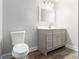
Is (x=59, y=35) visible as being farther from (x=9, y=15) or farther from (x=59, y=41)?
(x=9, y=15)

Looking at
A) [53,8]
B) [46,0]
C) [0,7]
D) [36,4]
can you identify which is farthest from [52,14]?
[0,7]

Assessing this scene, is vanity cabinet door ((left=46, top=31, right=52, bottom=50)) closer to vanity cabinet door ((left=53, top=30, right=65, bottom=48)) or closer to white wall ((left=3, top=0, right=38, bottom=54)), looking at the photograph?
vanity cabinet door ((left=53, top=30, right=65, bottom=48))

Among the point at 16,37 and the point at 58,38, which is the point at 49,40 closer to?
the point at 58,38

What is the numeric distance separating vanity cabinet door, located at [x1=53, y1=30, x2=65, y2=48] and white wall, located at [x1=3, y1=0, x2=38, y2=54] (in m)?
0.72

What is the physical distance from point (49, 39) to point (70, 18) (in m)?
1.34

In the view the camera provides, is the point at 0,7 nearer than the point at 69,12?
Yes

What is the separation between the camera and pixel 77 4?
2.57m

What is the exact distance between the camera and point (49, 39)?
2256mm

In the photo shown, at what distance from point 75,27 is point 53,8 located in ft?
4.35

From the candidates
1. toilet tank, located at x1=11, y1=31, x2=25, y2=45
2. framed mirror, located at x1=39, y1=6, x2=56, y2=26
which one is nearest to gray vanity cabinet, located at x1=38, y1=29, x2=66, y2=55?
framed mirror, located at x1=39, y1=6, x2=56, y2=26

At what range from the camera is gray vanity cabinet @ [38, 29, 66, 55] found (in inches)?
87.0

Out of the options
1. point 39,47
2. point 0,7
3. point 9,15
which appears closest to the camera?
point 0,7

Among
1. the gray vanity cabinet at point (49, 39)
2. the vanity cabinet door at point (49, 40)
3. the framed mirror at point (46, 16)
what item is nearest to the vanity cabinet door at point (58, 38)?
the gray vanity cabinet at point (49, 39)

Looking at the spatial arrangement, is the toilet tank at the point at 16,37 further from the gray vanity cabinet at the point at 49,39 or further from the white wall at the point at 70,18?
the white wall at the point at 70,18
